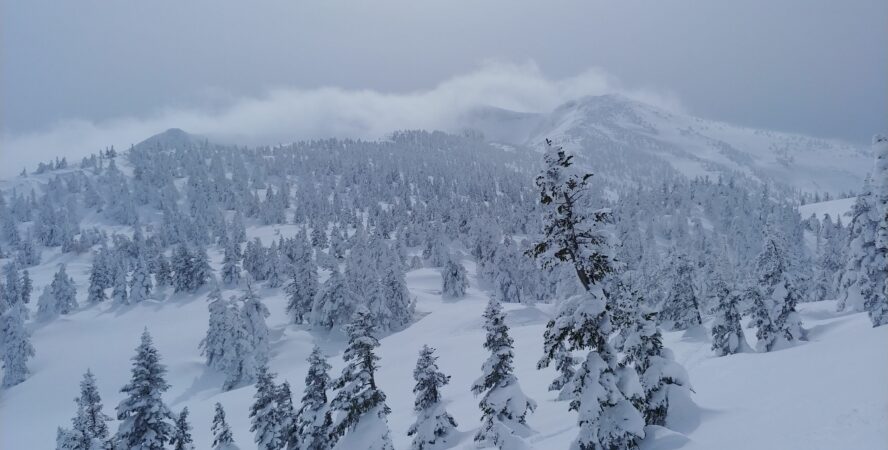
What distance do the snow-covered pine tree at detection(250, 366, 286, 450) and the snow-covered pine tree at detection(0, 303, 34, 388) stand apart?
6226 centimetres

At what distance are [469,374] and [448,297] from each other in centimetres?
5016

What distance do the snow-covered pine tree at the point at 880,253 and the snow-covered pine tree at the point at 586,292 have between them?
44.2 ft

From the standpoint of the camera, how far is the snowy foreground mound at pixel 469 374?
55.6ft

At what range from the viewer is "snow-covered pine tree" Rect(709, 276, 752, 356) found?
133ft

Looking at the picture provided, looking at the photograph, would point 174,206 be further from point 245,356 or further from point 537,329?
point 537,329

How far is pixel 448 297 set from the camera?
3939 inches

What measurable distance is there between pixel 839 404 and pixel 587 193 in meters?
12.7

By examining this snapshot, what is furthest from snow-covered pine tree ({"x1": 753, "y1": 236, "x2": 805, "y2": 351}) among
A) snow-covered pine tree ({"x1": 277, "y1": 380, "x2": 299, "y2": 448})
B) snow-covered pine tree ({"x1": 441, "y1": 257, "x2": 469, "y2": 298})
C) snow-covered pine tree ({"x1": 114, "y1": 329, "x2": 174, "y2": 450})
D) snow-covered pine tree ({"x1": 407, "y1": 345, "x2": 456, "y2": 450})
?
snow-covered pine tree ({"x1": 441, "y1": 257, "x2": 469, "y2": 298})

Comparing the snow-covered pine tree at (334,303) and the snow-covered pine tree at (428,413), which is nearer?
the snow-covered pine tree at (428,413)

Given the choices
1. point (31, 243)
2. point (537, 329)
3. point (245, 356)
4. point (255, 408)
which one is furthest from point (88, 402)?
point (31, 243)

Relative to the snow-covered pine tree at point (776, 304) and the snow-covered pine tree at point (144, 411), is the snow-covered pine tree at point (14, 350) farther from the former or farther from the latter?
the snow-covered pine tree at point (776, 304)

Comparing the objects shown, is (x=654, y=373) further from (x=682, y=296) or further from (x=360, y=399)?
(x=682, y=296)

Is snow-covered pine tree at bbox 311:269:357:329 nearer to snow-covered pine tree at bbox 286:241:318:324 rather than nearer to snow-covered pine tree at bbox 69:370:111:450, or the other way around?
snow-covered pine tree at bbox 286:241:318:324

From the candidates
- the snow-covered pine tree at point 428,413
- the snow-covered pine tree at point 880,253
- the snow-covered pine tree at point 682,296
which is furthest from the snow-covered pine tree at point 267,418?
the snow-covered pine tree at point 682,296
